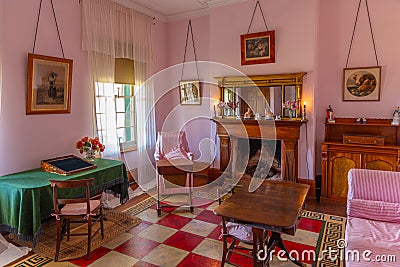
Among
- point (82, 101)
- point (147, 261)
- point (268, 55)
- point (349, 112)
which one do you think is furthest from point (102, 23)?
point (349, 112)

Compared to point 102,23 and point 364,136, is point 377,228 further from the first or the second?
point 102,23

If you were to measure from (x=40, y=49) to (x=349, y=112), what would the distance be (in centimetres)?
478

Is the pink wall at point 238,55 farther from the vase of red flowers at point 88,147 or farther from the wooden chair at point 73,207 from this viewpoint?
the wooden chair at point 73,207

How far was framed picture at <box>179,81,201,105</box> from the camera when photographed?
5878 mm

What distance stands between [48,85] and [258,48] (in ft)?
11.1

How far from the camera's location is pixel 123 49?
4.85 m

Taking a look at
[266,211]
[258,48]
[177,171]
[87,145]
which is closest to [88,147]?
[87,145]

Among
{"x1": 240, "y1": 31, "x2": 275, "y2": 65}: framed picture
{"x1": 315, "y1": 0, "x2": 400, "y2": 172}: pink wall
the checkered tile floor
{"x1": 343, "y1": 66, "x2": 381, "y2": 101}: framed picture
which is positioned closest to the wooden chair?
the checkered tile floor

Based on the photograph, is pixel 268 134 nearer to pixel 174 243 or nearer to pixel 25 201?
pixel 174 243

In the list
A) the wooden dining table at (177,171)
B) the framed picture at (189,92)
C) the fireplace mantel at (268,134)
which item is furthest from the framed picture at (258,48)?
the wooden dining table at (177,171)

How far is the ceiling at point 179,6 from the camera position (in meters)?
5.18

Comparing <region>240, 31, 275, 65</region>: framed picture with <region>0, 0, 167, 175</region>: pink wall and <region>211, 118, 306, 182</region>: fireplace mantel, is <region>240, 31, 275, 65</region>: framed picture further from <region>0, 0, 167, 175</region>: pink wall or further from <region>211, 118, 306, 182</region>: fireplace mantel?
<region>0, 0, 167, 175</region>: pink wall

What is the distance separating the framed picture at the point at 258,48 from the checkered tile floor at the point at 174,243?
276 cm

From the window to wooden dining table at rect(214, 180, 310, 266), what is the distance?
2.62 m
